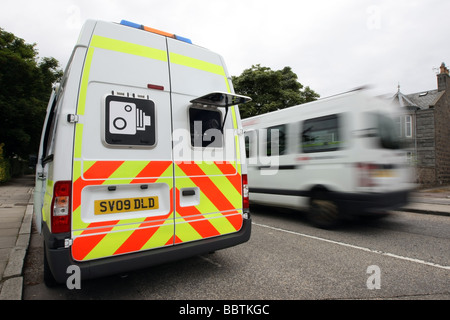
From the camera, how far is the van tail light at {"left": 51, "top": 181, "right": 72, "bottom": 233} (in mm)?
2414

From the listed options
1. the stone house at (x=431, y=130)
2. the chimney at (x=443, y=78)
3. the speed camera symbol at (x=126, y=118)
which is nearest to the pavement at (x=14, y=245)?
the speed camera symbol at (x=126, y=118)

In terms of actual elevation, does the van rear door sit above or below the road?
above

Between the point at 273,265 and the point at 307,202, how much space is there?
2.62 m

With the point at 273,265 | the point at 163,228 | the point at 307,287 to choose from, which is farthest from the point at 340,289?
the point at 163,228

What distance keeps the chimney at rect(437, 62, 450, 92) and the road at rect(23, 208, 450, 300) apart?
2524 cm

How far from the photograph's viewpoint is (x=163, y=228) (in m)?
2.92

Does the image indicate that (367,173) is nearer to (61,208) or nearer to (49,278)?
(61,208)

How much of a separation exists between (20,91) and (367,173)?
2242 cm

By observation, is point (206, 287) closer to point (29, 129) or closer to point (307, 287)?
point (307, 287)

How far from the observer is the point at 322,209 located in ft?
18.7

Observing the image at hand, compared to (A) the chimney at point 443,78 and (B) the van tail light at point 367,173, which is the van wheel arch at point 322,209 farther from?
(A) the chimney at point 443,78

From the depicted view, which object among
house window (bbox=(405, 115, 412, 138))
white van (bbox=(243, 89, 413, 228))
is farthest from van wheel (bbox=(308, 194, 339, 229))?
house window (bbox=(405, 115, 412, 138))

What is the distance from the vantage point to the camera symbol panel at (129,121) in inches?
106

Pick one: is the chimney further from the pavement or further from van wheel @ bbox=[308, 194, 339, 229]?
van wheel @ bbox=[308, 194, 339, 229]
